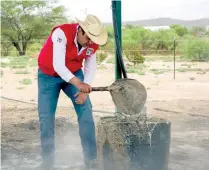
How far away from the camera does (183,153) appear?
6.40 meters

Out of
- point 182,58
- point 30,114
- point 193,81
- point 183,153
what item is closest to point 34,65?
point 182,58

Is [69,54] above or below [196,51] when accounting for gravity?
above

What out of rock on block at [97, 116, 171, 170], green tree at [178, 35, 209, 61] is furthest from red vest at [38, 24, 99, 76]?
green tree at [178, 35, 209, 61]

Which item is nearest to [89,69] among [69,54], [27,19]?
[69,54]

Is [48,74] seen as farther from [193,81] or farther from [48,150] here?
[193,81]

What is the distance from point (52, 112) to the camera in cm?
568

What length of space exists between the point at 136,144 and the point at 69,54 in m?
1.06

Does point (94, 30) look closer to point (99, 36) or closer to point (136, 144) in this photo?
point (99, 36)

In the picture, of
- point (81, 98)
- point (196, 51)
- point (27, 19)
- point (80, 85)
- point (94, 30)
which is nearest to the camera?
point (94, 30)

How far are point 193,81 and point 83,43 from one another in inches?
444

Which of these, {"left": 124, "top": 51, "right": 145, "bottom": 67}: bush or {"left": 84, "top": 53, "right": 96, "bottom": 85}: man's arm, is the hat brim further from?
{"left": 124, "top": 51, "right": 145, "bottom": 67}: bush

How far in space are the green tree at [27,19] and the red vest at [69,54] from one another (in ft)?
115

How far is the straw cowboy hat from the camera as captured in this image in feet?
17.0

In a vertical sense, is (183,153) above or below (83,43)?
below
